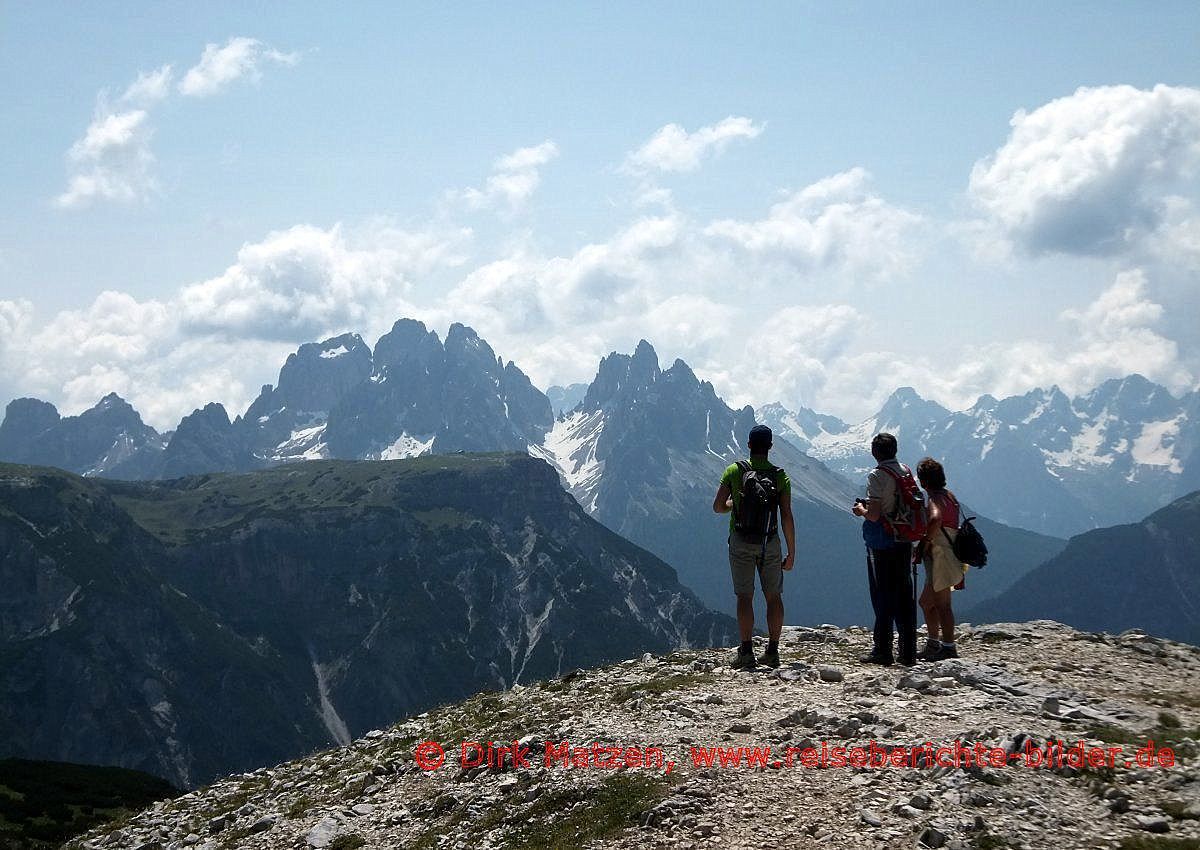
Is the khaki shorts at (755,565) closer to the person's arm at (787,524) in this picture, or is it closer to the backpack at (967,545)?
the person's arm at (787,524)

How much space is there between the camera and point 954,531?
2114 centimetres

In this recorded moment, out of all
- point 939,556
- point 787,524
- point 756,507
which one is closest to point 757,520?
point 756,507

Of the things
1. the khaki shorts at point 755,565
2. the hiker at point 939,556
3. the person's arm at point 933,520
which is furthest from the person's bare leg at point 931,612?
the khaki shorts at point 755,565

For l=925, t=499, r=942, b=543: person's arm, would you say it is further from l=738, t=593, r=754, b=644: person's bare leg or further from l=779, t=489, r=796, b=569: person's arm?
l=738, t=593, r=754, b=644: person's bare leg

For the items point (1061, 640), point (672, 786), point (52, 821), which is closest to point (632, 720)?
point (672, 786)

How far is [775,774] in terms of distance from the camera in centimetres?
1472

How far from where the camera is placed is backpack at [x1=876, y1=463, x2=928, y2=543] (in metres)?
20.3

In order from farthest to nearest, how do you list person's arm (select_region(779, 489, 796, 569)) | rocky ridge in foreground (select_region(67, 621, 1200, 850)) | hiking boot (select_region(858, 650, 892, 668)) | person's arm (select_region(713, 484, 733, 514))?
hiking boot (select_region(858, 650, 892, 668)) < person's arm (select_region(713, 484, 733, 514)) < person's arm (select_region(779, 489, 796, 569)) < rocky ridge in foreground (select_region(67, 621, 1200, 850))

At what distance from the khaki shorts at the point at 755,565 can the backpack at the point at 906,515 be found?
257 cm

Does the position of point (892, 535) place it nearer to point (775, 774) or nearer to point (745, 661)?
point (745, 661)

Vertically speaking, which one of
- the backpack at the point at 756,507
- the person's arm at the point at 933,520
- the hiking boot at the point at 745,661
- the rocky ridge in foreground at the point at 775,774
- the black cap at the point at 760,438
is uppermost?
the black cap at the point at 760,438

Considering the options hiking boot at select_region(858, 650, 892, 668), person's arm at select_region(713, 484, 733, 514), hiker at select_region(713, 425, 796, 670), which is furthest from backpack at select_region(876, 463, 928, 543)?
person's arm at select_region(713, 484, 733, 514)

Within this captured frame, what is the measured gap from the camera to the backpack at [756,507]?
67.5 ft

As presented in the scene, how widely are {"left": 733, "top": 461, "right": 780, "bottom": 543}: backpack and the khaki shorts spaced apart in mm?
210
